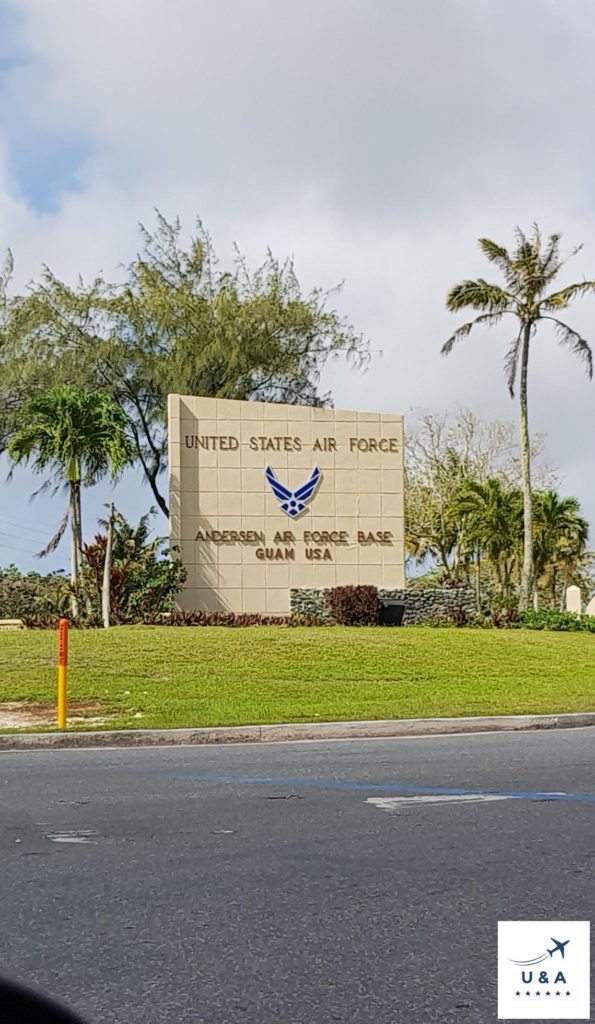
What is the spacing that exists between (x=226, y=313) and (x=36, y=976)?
42251 millimetres

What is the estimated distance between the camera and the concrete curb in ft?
44.9

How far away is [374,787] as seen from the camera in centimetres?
991

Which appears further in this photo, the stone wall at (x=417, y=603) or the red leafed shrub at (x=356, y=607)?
the stone wall at (x=417, y=603)

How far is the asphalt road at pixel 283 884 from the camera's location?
4.91 meters

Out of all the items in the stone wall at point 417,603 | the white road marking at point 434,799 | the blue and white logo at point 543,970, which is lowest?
the blue and white logo at point 543,970

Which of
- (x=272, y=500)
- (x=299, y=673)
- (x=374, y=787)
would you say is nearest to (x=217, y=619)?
(x=272, y=500)

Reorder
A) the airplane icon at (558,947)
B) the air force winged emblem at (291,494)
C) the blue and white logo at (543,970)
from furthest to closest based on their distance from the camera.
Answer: the air force winged emblem at (291,494) < the airplane icon at (558,947) < the blue and white logo at (543,970)

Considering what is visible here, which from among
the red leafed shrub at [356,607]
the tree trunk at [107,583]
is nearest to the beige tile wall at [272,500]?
the red leafed shrub at [356,607]

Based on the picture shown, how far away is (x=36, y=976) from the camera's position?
16.6 ft

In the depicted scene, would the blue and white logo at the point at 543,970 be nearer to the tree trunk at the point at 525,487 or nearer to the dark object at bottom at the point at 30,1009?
the dark object at bottom at the point at 30,1009

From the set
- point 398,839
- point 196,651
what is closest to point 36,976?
point 398,839

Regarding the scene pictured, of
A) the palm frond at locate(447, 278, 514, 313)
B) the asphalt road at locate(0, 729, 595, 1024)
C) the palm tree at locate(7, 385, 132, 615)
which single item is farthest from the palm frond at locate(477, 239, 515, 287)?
the asphalt road at locate(0, 729, 595, 1024)

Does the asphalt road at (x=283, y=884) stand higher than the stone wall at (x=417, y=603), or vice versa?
the stone wall at (x=417, y=603)

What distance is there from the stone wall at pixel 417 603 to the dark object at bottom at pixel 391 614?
0.64 metres
